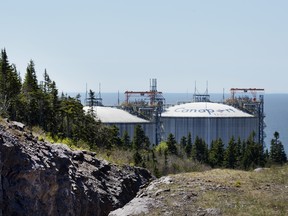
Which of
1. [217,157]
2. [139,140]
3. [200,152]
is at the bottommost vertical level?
[217,157]

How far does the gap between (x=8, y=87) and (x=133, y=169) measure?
67.1 feet

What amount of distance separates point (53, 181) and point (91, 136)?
119 ft

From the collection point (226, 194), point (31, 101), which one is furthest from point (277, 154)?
point (226, 194)

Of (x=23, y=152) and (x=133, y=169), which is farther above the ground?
(x=23, y=152)

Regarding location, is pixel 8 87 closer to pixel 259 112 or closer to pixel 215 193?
pixel 215 193

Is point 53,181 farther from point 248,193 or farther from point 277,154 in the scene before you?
point 277,154

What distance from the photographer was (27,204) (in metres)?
25.1

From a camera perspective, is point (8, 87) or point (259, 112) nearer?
point (8, 87)

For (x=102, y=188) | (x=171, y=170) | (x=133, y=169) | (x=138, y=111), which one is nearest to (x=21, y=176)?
(x=102, y=188)

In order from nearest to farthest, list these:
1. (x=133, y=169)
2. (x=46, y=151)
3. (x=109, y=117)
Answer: (x=46, y=151), (x=133, y=169), (x=109, y=117)

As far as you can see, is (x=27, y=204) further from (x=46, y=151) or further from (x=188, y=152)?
(x=188, y=152)

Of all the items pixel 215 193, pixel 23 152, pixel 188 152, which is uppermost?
pixel 23 152

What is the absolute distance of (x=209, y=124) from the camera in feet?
351

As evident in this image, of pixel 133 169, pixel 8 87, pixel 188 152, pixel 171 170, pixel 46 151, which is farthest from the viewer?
pixel 188 152
